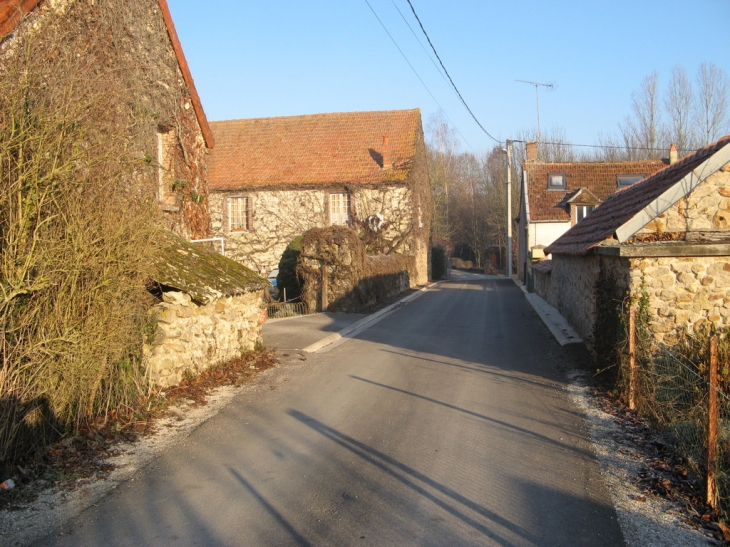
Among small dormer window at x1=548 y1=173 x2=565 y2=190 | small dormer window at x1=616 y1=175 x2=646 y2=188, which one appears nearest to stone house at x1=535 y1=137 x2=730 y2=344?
small dormer window at x1=616 y1=175 x2=646 y2=188

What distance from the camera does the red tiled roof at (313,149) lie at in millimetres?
32469

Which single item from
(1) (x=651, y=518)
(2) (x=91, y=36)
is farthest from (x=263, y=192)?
(1) (x=651, y=518)

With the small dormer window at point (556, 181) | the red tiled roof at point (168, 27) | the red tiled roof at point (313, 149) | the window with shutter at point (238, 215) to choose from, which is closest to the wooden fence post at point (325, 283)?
the red tiled roof at point (168, 27)

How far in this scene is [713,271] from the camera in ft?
30.8

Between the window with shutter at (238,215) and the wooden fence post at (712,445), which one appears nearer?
the wooden fence post at (712,445)

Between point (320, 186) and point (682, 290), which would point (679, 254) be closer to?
point (682, 290)

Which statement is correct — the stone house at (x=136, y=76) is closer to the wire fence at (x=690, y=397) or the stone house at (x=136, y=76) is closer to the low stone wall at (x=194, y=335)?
the low stone wall at (x=194, y=335)

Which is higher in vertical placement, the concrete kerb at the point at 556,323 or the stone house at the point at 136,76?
the stone house at the point at 136,76

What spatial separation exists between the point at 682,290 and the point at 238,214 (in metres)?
26.5

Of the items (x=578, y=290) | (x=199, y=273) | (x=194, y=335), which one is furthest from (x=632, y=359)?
(x=199, y=273)

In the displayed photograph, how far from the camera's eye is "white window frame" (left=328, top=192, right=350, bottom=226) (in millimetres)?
32125

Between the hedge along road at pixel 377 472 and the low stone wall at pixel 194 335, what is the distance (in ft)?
3.44

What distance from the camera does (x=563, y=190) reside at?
38344 mm

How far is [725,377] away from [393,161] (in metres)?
25.4
